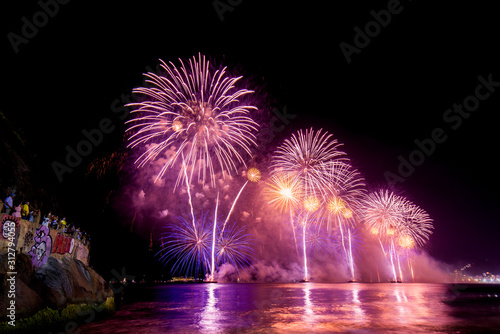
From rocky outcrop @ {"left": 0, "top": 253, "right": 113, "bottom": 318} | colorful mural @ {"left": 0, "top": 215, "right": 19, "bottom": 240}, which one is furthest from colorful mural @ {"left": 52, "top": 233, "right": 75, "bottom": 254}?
colorful mural @ {"left": 0, "top": 215, "right": 19, "bottom": 240}

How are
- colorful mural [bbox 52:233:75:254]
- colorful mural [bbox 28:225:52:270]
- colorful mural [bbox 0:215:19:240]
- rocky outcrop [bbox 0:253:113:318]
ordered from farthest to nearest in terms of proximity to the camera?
colorful mural [bbox 52:233:75:254]
colorful mural [bbox 28:225:52:270]
colorful mural [bbox 0:215:19:240]
rocky outcrop [bbox 0:253:113:318]

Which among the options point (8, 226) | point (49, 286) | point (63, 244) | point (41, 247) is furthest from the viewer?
point (63, 244)

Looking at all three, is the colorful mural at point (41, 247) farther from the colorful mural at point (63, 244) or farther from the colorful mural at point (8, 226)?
the colorful mural at point (8, 226)

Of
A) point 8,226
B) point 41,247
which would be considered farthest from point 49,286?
point 41,247

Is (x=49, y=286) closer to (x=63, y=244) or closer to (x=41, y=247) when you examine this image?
(x=41, y=247)

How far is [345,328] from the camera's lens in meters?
8.56

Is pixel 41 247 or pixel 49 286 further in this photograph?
pixel 41 247

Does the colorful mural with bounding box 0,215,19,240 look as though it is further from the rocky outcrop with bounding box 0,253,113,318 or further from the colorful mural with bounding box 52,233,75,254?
the colorful mural with bounding box 52,233,75,254

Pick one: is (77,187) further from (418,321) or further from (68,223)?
(418,321)

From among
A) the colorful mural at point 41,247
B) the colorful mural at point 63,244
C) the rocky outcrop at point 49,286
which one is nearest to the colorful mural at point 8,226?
the rocky outcrop at point 49,286

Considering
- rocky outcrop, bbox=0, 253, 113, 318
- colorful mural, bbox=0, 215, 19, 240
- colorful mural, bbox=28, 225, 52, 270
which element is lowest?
rocky outcrop, bbox=0, 253, 113, 318

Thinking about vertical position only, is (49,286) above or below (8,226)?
below

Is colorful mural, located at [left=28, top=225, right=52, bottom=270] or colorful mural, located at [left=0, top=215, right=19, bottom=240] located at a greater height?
colorful mural, located at [left=0, top=215, right=19, bottom=240]

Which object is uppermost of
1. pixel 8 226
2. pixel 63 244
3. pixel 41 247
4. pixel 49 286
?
pixel 8 226
